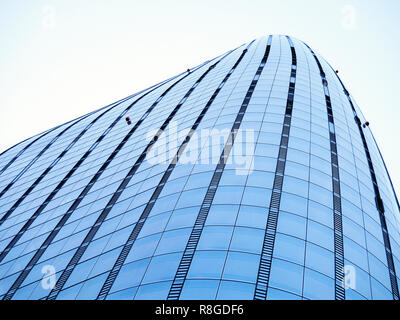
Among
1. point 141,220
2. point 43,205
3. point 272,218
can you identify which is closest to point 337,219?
point 272,218

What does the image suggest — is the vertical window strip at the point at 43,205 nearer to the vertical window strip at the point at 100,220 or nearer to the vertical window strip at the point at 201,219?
the vertical window strip at the point at 100,220

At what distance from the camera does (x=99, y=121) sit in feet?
228

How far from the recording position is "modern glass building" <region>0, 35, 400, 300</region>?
72.4 feet

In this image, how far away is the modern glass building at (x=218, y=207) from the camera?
22078mm

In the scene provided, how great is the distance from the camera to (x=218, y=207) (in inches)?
1061

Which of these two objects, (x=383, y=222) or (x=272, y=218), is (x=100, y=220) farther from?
(x=383, y=222)

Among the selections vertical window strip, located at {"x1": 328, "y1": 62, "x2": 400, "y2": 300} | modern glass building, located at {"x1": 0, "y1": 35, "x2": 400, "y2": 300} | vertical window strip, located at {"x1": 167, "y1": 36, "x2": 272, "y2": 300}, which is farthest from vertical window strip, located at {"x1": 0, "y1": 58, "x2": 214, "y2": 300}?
vertical window strip, located at {"x1": 328, "y1": 62, "x2": 400, "y2": 300}

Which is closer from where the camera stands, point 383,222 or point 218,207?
point 218,207

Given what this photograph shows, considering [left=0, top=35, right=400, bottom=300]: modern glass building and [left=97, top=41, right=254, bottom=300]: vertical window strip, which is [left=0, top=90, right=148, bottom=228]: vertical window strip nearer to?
[left=0, top=35, right=400, bottom=300]: modern glass building

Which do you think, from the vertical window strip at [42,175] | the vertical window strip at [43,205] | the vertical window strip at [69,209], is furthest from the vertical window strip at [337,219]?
the vertical window strip at [42,175]

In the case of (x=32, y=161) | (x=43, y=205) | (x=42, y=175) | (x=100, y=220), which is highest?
(x=32, y=161)
